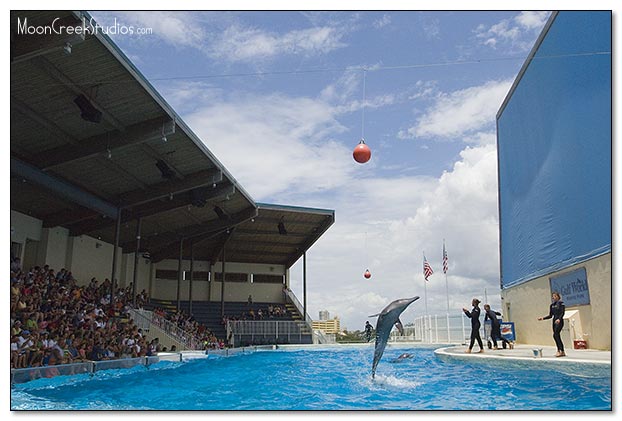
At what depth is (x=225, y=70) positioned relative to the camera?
5.78 metres

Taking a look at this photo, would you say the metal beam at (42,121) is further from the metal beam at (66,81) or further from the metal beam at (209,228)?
the metal beam at (209,228)

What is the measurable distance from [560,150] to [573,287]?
2711 mm

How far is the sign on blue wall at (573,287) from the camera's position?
9790 mm

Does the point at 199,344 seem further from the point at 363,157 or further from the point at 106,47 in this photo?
the point at 363,157

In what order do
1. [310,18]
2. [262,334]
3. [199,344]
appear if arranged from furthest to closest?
[262,334], [199,344], [310,18]

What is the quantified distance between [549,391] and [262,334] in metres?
17.6

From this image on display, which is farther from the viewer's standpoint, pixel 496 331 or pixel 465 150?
pixel 496 331

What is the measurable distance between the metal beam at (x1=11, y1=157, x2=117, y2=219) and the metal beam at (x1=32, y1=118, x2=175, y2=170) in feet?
1.05

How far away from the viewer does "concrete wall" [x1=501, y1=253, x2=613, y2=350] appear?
8898mm

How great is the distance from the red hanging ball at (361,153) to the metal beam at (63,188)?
8.22 m

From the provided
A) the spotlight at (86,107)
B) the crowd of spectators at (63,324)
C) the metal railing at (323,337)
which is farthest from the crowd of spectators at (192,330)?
the spotlight at (86,107)

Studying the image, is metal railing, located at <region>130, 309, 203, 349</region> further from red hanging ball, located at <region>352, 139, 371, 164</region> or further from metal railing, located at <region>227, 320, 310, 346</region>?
red hanging ball, located at <region>352, 139, 371, 164</region>

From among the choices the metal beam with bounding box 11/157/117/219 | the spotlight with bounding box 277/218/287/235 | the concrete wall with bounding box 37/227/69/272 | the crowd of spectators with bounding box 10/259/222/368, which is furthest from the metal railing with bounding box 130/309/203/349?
the spotlight with bounding box 277/218/287/235

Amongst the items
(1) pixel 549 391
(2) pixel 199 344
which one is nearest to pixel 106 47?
(1) pixel 549 391
